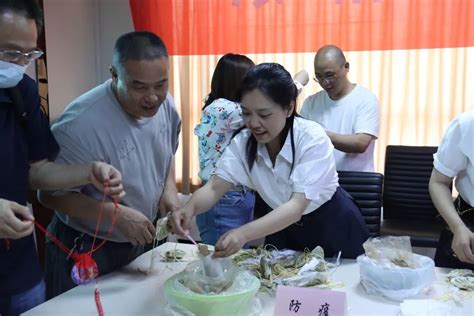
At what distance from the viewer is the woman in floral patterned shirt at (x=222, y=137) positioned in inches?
92.6

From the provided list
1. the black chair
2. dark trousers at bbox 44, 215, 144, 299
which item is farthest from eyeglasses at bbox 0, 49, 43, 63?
the black chair

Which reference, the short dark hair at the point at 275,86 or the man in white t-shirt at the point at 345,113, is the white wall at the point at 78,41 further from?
the short dark hair at the point at 275,86

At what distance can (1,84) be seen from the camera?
4.11 feet

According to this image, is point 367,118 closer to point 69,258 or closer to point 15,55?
point 69,258

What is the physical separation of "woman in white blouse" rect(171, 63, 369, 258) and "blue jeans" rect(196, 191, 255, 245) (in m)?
0.70

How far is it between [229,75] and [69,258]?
51.4 inches

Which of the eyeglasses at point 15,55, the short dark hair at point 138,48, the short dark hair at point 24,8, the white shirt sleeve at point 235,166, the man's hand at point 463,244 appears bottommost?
the man's hand at point 463,244

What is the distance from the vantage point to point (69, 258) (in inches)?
62.4

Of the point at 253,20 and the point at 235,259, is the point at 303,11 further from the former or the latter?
the point at 235,259

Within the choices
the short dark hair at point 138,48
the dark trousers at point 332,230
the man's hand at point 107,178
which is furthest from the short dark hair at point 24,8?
the dark trousers at point 332,230

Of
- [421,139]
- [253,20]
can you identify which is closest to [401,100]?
[421,139]

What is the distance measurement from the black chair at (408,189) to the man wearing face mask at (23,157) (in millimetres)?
2120

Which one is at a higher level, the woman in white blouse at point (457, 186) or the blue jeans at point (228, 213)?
the woman in white blouse at point (457, 186)

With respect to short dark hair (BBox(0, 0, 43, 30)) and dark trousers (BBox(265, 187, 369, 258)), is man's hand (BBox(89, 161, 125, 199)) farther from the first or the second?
dark trousers (BBox(265, 187, 369, 258))
